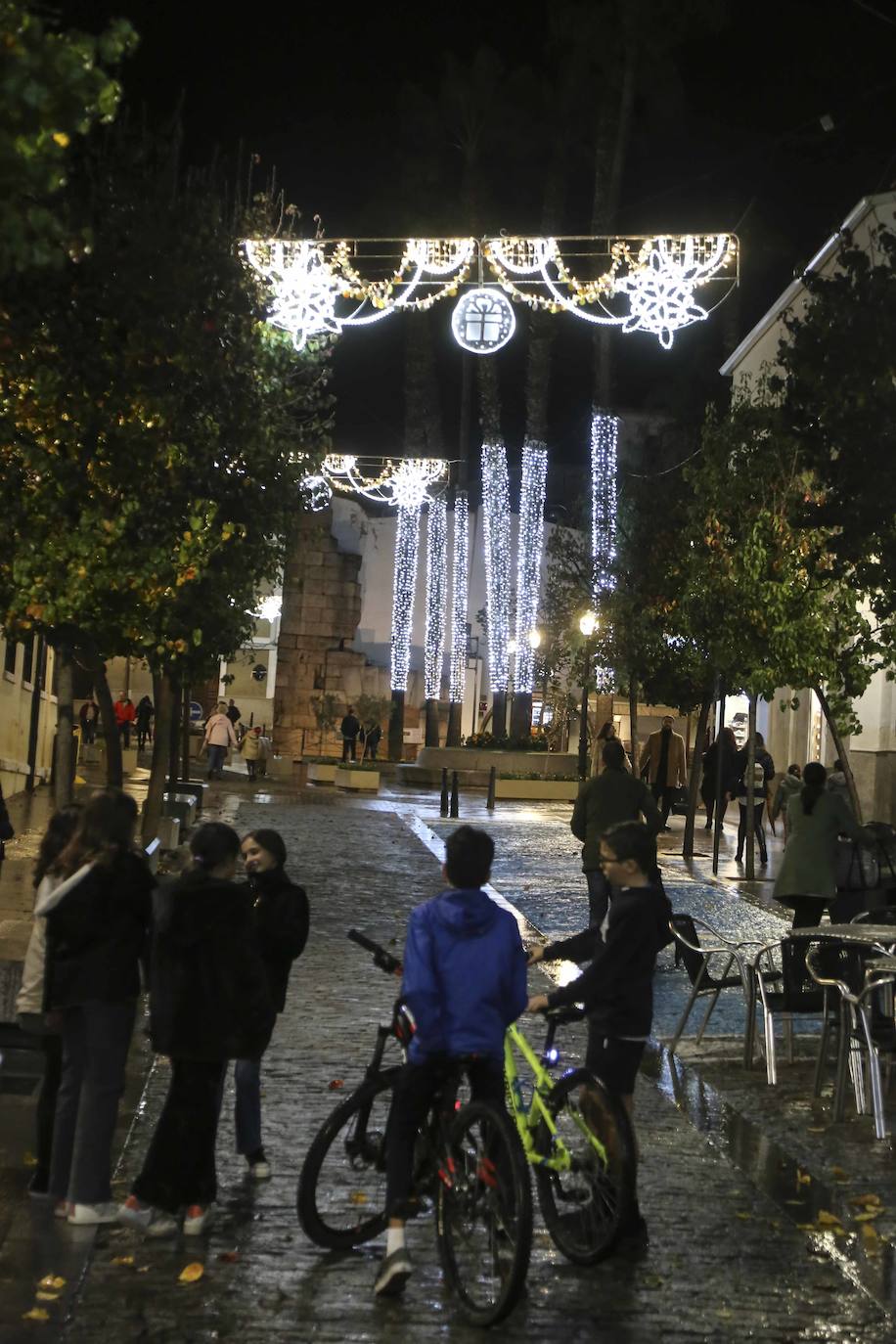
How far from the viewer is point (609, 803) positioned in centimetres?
1280

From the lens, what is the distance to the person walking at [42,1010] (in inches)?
253

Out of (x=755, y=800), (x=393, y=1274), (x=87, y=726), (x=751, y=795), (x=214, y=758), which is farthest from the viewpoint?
(x=87, y=726)

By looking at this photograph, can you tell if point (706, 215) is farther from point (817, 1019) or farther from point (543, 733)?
point (817, 1019)

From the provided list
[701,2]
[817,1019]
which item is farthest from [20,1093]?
[701,2]

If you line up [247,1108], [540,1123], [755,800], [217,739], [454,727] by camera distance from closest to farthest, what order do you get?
[540,1123]
[247,1108]
[755,800]
[217,739]
[454,727]

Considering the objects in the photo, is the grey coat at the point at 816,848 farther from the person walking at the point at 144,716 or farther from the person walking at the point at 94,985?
the person walking at the point at 144,716

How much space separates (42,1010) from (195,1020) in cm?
72

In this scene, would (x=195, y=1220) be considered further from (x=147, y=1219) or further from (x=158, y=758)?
(x=158, y=758)

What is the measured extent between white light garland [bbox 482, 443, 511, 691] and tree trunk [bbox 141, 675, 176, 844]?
2661 centimetres

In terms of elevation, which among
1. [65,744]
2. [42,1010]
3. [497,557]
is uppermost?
[497,557]

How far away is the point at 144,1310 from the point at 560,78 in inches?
1578

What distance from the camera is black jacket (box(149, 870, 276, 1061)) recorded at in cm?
598

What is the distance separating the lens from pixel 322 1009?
10719 millimetres

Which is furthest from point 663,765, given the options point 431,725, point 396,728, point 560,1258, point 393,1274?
point 396,728
